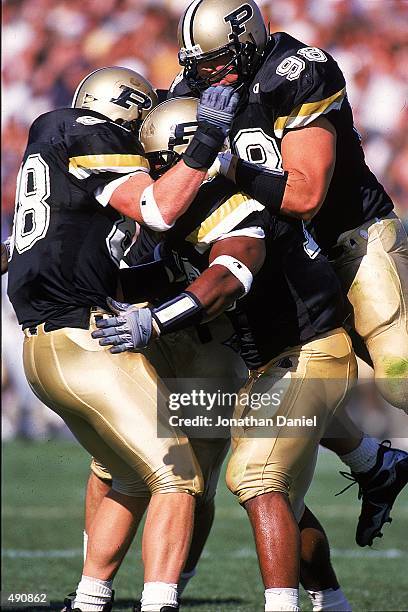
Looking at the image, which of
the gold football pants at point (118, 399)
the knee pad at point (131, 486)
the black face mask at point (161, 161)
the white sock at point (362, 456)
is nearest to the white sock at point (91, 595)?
the knee pad at point (131, 486)

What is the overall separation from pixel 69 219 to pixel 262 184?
585 mm

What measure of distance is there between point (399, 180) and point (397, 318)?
411 centimetres

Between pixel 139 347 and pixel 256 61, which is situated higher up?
pixel 256 61

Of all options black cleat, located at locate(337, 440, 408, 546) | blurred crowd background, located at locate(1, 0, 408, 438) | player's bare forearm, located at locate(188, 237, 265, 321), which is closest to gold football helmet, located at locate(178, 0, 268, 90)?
player's bare forearm, located at locate(188, 237, 265, 321)

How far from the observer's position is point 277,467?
10.4 ft

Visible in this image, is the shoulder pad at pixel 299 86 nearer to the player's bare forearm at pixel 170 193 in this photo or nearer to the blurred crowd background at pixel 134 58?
the player's bare forearm at pixel 170 193

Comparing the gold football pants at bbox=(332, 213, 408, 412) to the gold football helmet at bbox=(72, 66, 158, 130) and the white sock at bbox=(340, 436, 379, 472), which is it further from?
the gold football helmet at bbox=(72, 66, 158, 130)

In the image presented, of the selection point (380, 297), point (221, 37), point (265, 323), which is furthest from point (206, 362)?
point (221, 37)

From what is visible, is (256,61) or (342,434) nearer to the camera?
(256,61)

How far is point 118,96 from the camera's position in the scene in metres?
3.51

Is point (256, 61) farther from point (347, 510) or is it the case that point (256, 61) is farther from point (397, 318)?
point (347, 510)

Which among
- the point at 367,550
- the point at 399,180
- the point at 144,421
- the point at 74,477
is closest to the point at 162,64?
the point at 399,180

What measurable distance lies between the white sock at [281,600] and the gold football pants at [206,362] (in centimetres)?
76

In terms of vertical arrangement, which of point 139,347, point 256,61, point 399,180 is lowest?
point 139,347
